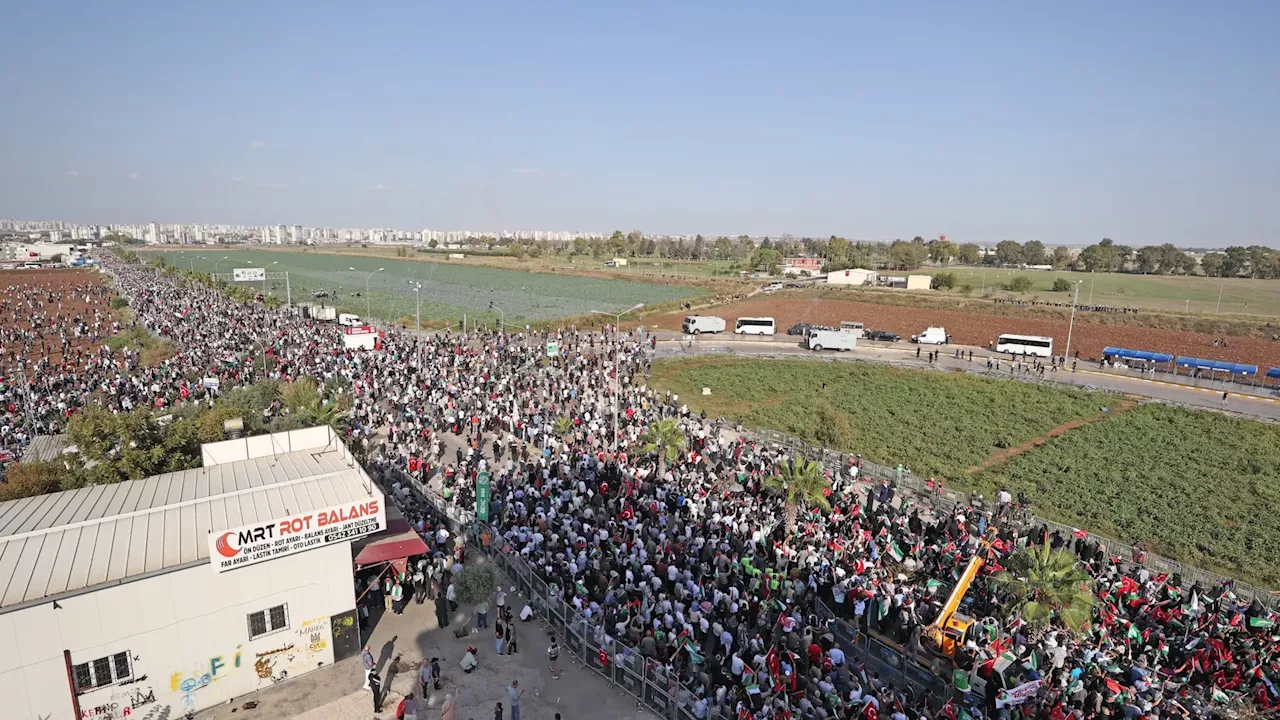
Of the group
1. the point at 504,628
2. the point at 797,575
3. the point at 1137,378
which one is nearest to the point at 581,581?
the point at 504,628

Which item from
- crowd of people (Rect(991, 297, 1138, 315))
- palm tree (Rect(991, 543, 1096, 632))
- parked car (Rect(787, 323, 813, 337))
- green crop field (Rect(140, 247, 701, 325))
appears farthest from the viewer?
green crop field (Rect(140, 247, 701, 325))

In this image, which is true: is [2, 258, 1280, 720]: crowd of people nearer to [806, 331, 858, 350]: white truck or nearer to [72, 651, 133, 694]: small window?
[72, 651, 133, 694]: small window

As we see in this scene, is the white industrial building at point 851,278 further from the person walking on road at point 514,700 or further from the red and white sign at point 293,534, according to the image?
the person walking on road at point 514,700

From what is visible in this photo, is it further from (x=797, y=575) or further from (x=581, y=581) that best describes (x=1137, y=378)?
(x=581, y=581)

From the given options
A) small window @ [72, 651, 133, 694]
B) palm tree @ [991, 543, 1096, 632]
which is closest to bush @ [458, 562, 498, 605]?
small window @ [72, 651, 133, 694]

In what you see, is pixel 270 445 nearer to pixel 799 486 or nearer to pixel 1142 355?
pixel 799 486
